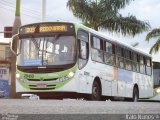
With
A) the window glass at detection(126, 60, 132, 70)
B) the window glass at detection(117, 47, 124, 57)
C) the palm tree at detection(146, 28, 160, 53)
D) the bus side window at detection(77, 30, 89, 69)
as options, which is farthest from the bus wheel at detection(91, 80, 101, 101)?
the palm tree at detection(146, 28, 160, 53)

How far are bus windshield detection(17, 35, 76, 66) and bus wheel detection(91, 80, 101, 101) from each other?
154 centimetres

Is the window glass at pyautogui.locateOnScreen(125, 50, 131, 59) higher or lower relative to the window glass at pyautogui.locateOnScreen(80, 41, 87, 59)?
higher

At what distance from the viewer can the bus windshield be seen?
17.0 meters

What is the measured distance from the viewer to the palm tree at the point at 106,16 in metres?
34.1

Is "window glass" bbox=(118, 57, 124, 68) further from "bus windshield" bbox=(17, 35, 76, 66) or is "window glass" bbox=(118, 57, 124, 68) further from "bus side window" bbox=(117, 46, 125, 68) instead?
"bus windshield" bbox=(17, 35, 76, 66)

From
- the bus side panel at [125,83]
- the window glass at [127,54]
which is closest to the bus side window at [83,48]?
the bus side panel at [125,83]

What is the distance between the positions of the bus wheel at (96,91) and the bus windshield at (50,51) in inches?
60.5

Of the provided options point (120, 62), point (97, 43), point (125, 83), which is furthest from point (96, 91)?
point (125, 83)

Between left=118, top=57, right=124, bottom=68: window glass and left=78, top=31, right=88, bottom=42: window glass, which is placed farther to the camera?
left=118, top=57, right=124, bottom=68: window glass

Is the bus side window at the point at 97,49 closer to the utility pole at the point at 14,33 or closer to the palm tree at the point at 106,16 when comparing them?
the utility pole at the point at 14,33

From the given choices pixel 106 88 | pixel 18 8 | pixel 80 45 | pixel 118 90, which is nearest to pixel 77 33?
pixel 80 45

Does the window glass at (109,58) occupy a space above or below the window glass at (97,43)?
below

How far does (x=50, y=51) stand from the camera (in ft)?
55.8

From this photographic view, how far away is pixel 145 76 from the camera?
2589cm
